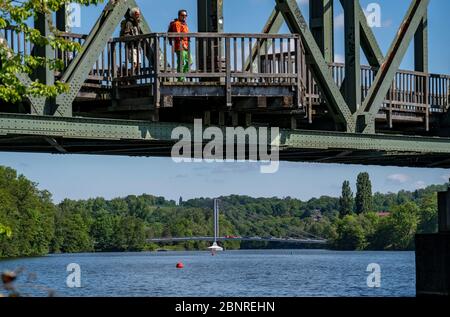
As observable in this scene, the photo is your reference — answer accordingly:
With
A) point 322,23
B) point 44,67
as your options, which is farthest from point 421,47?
point 44,67

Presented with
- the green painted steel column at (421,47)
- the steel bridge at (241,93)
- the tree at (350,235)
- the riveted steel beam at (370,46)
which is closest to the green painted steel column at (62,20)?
the steel bridge at (241,93)

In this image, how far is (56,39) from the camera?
24.4m

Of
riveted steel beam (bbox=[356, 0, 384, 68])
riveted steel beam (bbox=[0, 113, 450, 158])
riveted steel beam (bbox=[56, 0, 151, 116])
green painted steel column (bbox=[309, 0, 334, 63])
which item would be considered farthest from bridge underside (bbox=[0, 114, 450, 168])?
green painted steel column (bbox=[309, 0, 334, 63])

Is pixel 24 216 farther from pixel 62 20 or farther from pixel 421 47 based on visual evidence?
pixel 62 20

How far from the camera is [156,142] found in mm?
28797

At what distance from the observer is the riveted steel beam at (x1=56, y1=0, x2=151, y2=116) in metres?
26.8

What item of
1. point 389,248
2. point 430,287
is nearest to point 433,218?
point 389,248

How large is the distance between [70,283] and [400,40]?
53928 mm

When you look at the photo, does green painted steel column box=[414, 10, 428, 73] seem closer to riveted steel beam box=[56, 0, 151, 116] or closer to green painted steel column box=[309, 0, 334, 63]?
green painted steel column box=[309, 0, 334, 63]

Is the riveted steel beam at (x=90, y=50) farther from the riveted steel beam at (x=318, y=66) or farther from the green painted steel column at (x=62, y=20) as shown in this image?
the riveted steel beam at (x=318, y=66)

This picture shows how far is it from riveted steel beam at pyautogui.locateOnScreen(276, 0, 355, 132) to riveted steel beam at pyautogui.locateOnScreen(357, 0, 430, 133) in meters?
0.46

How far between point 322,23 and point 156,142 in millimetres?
6529

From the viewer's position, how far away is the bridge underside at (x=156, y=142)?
86.4 ft
